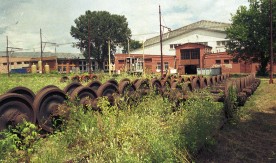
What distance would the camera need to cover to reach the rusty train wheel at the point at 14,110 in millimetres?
5410

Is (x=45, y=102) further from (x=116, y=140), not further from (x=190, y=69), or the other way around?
(x=190, y=69)

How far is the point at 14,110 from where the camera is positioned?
575 cm

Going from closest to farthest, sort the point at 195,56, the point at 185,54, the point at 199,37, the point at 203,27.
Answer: the point at 195,56, the point at 185,54, the point at 199,37, the point at 203,27

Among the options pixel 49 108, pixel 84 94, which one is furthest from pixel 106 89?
pixel 49 108

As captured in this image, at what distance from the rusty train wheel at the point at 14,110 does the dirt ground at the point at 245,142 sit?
375 cm

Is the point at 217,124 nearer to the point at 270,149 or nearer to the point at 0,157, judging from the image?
the point at 270,149

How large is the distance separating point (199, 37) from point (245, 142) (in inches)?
2044

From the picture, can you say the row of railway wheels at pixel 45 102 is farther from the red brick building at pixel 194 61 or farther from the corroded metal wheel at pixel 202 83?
the red brick building at pixel 194 61

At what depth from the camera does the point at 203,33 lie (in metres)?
54.7

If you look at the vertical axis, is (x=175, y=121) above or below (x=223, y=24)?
below

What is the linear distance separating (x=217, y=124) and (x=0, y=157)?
4.53 metres

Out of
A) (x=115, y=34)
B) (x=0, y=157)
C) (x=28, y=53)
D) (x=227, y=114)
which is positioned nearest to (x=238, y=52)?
(x=227, y=114)

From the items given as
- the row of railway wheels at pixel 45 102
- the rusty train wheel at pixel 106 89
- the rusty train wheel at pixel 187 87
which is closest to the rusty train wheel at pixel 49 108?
the row of railway wheels at pixel 45 102

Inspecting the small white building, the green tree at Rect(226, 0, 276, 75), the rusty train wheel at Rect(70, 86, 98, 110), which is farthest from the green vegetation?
the small white building
